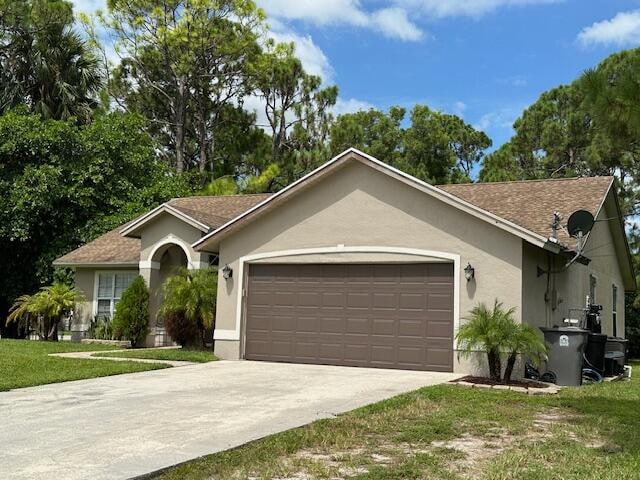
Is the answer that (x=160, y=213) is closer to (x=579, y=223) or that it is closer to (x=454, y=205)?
(x=454, y=205)

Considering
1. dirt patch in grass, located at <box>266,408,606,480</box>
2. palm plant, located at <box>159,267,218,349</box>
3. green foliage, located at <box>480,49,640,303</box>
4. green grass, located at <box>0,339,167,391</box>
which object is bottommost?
dirt patch in grass, located at <box>266,408,606,480</box>

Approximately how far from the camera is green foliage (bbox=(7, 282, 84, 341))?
66.9ft

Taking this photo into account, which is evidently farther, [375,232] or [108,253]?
[108,253]

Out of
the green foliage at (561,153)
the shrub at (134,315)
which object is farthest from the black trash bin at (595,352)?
the shrub at (134,315)

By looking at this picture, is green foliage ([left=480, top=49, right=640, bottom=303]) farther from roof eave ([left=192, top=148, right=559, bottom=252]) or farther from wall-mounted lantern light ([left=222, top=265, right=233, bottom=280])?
wall-mounted lantern light ([left=222, top=265, right=233, bottom=280])

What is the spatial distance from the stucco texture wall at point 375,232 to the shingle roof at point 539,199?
1360 millimetres

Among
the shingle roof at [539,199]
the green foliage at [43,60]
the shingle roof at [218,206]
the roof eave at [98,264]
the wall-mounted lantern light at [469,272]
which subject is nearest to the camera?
the wall-mounted lantern light at [469,272]

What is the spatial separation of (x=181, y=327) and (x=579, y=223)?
982 centimetres

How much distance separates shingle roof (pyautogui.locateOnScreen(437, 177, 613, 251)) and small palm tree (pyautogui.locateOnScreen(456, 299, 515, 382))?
278 centimetres

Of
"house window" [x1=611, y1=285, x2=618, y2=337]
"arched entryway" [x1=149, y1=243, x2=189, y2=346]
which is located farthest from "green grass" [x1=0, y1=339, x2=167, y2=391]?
"house window" [x1=611, y1=285, x2=618, y2=337]

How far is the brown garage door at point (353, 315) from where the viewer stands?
1427cm

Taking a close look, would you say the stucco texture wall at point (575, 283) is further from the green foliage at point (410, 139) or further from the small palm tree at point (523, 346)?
the green foliage at point (410, 139)

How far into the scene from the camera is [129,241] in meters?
22.4

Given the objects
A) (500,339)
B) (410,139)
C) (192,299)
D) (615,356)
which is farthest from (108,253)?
(410,139)
